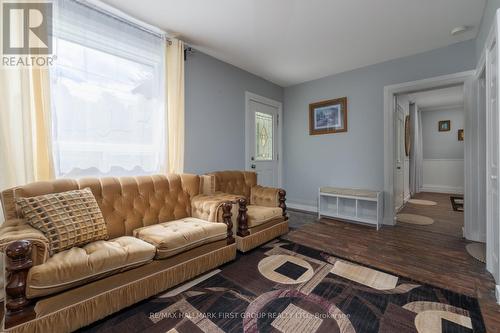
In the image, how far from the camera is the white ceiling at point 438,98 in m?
4.98

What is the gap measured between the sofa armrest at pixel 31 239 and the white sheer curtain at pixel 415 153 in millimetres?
7303

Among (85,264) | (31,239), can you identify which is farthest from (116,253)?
(31,239)

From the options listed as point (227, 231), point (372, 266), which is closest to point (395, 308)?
point (372, 266)

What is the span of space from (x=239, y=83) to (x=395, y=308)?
3.56 metres

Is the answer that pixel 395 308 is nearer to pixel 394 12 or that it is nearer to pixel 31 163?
pixel 394 12

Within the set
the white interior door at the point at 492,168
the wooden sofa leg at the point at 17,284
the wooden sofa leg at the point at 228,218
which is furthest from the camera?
the wooden sofa leg at the point at 228,218

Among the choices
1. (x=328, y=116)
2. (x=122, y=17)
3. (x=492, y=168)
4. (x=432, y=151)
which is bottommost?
(x=492, y=168)

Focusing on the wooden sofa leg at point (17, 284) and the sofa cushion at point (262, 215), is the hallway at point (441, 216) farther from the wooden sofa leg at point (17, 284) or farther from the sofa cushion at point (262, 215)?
the wooden sofa leg at point (17, 284)

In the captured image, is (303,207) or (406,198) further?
(406,198)

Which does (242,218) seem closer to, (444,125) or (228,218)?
(228,218)

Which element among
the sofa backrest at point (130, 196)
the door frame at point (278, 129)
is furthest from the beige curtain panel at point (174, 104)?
the door frame at point (278, 129)

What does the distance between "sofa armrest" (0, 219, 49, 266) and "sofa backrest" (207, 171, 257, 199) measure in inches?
70.0

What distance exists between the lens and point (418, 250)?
104 inches

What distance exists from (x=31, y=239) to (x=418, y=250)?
3.60 meters
